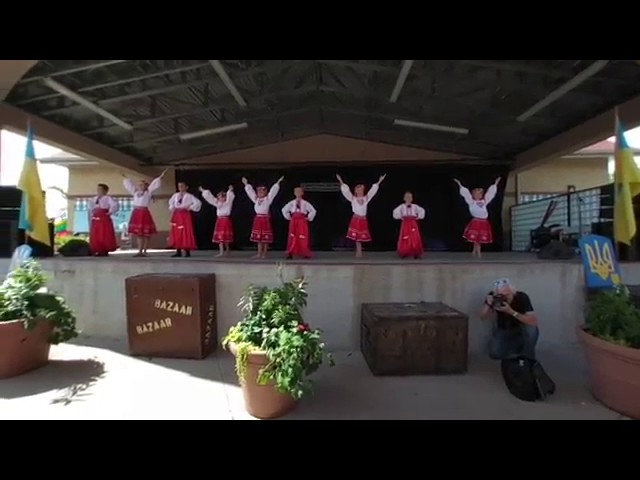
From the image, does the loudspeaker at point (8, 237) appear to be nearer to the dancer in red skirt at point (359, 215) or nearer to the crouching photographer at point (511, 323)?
the dancer in red skirt at point (359, 215)

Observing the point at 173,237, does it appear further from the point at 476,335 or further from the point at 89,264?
the point at 476,335

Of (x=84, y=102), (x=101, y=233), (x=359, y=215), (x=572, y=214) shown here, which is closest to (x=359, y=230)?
(x=359, y=215)

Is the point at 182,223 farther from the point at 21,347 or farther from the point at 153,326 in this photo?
the point at 21,347

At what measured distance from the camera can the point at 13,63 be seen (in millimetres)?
5199

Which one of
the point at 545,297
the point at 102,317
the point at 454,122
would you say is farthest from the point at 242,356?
the point at 454,122

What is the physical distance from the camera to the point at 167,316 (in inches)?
207

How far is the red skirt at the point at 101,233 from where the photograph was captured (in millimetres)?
7828

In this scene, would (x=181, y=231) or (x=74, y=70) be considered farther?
(x=181, y=231)

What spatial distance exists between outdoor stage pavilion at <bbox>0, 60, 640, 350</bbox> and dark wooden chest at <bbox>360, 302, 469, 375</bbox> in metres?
0.98

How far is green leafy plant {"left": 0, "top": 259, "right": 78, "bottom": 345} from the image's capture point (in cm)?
473

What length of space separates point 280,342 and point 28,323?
2.82 metres

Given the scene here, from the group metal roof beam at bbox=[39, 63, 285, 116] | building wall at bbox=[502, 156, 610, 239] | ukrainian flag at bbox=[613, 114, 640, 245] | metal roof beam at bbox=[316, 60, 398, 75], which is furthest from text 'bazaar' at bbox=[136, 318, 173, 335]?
building wall at bbox=[502, 156, 610, 239]

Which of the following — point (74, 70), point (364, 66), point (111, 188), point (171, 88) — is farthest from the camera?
point (111, 188)

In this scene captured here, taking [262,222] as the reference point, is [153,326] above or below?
below
